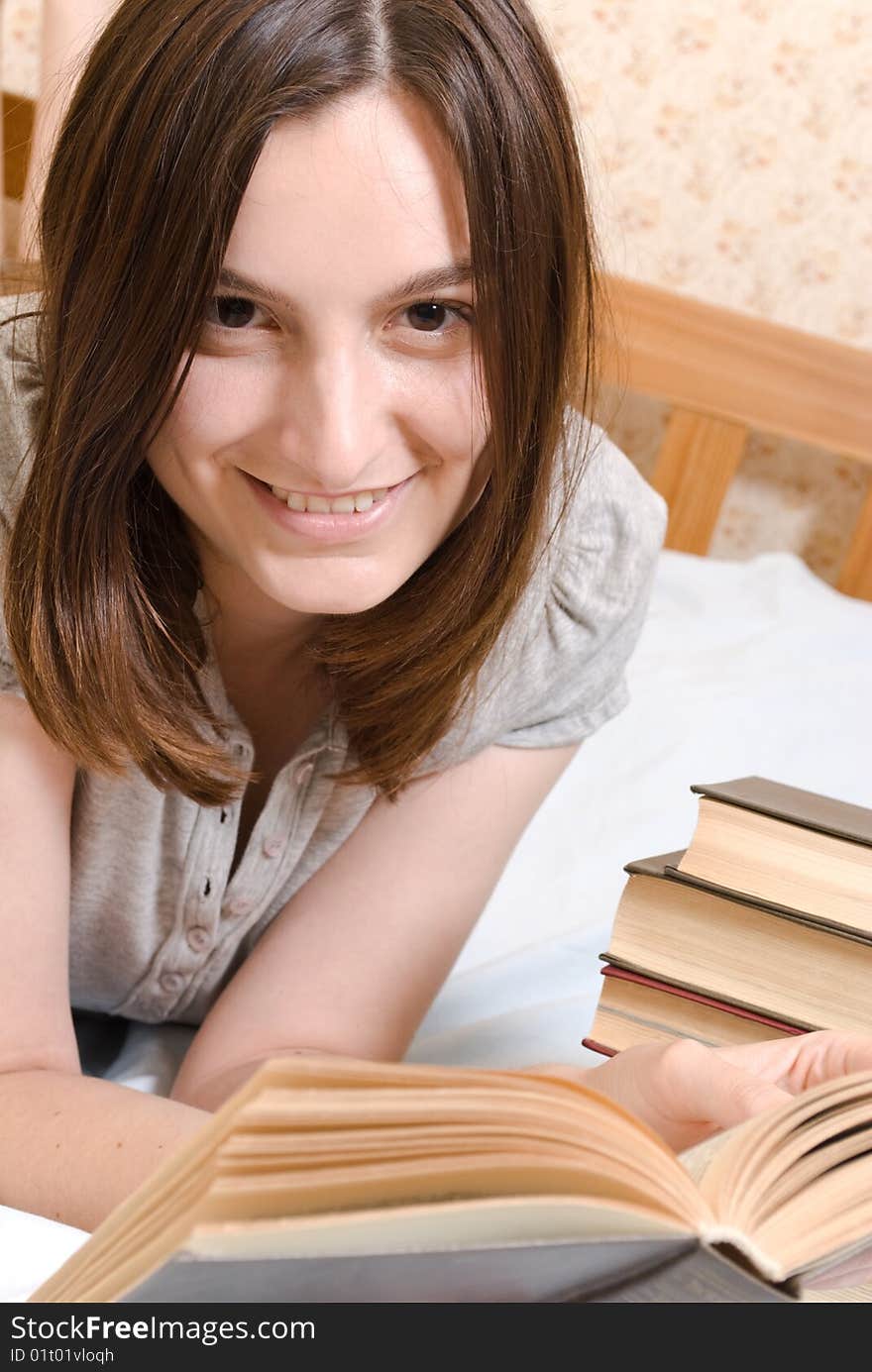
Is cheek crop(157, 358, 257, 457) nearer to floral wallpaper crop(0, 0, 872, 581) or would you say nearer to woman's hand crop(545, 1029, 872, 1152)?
woman's hand crop(545, 1029, 872, 1152)

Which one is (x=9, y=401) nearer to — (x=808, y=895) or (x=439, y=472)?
(x=439, y=472)

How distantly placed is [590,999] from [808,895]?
1.46 feet

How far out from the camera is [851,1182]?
1.34 ft

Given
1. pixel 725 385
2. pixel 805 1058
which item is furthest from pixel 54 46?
pixel 805 1058

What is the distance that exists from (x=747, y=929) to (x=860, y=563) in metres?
1.39

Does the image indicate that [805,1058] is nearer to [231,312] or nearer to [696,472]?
[231,312]

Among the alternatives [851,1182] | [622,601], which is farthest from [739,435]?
[851,1182]

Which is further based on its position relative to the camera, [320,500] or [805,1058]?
[320,500]

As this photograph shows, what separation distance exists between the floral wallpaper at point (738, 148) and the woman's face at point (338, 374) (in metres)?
1.28

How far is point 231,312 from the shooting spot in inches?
25.3

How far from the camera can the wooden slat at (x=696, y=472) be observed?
1949 mm

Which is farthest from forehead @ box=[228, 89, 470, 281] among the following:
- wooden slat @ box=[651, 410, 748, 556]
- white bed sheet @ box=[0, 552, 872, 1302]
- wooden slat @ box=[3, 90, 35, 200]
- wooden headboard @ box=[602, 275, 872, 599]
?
wooden slat @ box=[3, 90, 35, 200]

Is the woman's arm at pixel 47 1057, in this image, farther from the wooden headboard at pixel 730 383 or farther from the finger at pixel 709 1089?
the wooden headboard at pixel 730 383

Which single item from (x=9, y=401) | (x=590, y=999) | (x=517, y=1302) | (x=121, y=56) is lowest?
(x=590, y=999)
